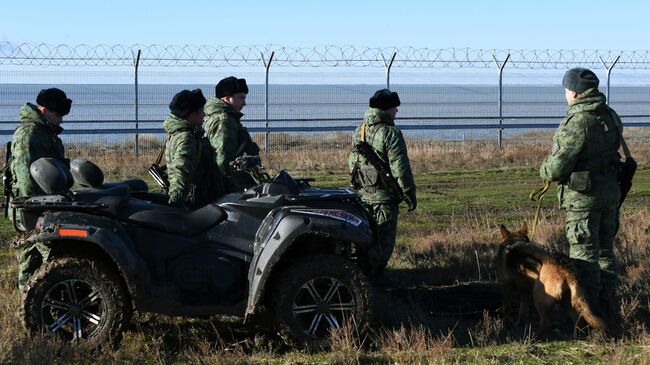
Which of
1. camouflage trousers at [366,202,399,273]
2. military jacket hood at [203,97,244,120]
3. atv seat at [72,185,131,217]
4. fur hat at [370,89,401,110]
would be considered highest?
fur hat at [370,89,401,110]

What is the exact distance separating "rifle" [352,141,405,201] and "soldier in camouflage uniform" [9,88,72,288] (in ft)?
8.71

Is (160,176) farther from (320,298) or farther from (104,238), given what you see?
(320,298)

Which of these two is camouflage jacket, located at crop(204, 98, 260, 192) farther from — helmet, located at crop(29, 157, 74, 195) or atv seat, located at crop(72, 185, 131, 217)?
helmet, located at crop(29, 157, 74, 195)

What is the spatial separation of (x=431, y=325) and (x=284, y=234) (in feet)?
5.44

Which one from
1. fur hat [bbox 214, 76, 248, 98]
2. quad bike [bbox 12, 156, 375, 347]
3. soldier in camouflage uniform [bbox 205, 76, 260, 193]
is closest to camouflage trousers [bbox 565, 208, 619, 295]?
quad bike [bbox 12, 156, 375, 347]

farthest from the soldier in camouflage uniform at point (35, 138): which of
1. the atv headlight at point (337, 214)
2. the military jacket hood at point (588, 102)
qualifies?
the military jacket hood at point (588, 102)

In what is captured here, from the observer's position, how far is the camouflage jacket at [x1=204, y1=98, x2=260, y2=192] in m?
8.62

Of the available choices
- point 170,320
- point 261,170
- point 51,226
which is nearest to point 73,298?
point 51,226

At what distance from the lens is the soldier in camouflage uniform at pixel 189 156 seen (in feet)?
24.6

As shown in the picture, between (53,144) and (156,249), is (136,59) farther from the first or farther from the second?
(156,249)

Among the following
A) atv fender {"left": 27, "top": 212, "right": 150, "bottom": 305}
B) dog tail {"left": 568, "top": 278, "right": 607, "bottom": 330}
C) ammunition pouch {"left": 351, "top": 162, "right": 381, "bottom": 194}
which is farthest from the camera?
ammunition pouch {"left": 351, "top": 162, "right": 381, "bottom": 194}

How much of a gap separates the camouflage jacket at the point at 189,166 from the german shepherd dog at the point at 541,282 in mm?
2362

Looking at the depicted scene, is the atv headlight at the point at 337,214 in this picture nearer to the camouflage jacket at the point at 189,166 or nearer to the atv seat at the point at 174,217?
the atv seat at the point at 174,217

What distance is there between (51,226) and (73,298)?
19.6 inches
